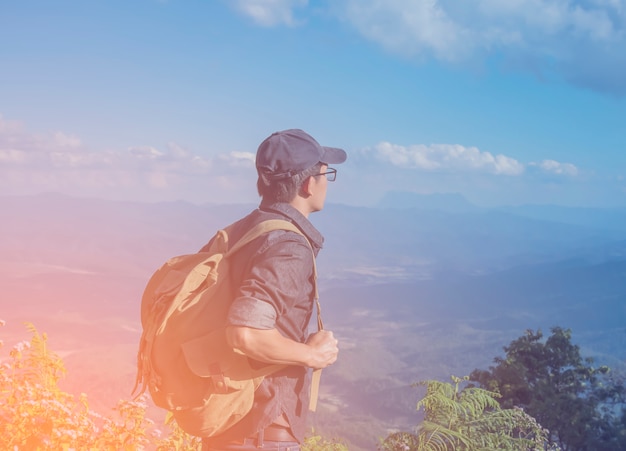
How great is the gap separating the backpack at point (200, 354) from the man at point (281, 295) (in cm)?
6

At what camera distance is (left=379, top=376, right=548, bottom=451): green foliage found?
464 centimetres

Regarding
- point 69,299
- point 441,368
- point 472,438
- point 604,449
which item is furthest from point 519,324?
point 472,438

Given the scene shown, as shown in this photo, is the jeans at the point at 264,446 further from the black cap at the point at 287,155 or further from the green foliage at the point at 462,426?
the green foliage at the point at 462,426

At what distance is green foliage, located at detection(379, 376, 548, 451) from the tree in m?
12.9

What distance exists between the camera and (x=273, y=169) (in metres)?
2.48

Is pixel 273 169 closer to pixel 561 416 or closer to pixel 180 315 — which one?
pixel 180 315

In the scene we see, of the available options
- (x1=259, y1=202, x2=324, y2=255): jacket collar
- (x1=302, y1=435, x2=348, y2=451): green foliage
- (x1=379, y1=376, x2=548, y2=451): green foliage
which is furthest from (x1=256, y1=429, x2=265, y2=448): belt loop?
(x1=302, y1=435, x2=348, y2=451): green foliage

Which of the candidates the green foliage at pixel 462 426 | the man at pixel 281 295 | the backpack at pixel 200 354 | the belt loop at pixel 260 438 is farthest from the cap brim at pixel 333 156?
the green foliage at pixel 462 426

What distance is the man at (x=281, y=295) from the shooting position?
2162 mm

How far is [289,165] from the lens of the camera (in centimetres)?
247

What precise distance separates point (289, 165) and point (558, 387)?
62.4ft

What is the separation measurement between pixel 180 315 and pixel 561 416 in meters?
18.6

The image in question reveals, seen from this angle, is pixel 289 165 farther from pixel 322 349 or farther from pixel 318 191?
pixel 322 349

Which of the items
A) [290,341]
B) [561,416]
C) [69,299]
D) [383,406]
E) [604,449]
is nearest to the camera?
[290,341]
